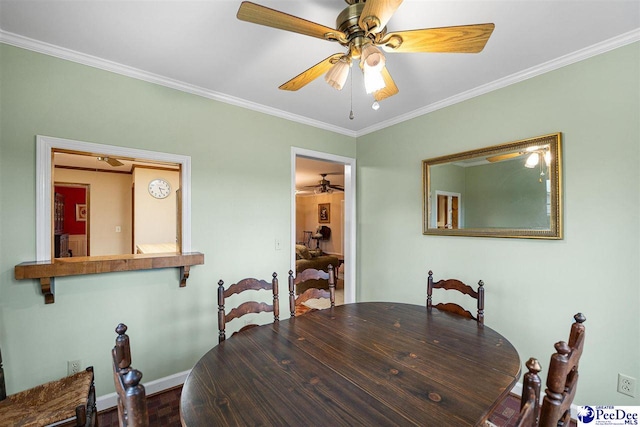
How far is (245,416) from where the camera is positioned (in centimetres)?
91

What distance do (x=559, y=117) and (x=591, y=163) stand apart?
39 cm

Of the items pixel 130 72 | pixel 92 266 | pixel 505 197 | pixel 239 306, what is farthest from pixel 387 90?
pixel 92 266

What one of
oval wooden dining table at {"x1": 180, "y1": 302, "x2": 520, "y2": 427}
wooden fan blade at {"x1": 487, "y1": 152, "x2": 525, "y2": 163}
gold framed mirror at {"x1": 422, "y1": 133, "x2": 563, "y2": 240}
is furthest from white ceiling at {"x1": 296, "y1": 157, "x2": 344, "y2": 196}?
oval wooden dining table at {"x1": 180, "y1": 302, "x2": 520, "y2": 427}

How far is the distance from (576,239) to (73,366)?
3585 mm

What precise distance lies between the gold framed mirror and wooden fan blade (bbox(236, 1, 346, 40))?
1757 millimetres

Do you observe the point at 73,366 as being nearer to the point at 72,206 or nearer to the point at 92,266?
the point at 92,266

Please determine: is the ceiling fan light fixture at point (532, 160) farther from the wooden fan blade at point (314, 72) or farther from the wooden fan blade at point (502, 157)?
the wooden fan blade at point (314, 72)

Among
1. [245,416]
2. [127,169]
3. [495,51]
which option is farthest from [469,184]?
[127,169]

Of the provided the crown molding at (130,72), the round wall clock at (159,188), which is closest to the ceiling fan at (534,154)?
the crown molding at (130,72)

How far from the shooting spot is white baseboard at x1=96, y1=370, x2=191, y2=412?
201cm

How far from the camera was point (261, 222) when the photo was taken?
9.30ft

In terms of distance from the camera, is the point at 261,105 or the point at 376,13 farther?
the point at 261,105

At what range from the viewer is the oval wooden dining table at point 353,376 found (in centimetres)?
92

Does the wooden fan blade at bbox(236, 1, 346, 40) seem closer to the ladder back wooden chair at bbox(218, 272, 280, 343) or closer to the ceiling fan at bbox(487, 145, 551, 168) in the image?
the ladder back wooden chair at bbox(218, 272, 280, 343)
